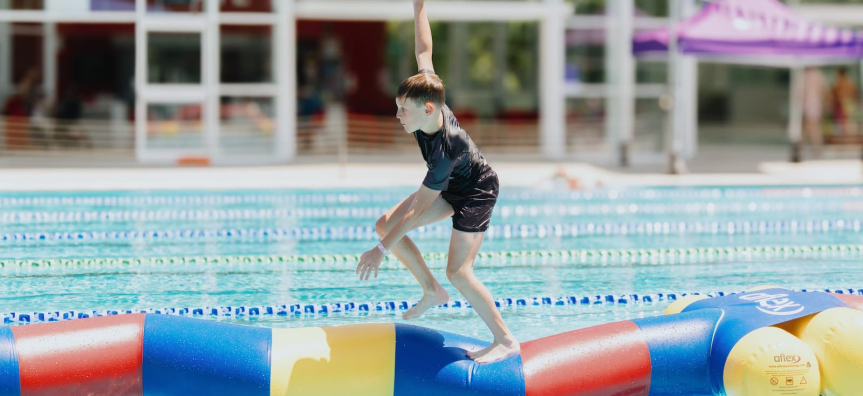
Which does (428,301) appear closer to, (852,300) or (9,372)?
(9,372)

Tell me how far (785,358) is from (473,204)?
1.30m

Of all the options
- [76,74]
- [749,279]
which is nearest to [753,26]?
[749,279]

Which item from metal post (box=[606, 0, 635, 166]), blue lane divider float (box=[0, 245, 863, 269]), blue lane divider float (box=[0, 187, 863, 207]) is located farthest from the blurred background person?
blue lane divider float (box=[0, 245, 863, 269])

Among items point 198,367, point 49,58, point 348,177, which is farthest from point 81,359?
point 49,58

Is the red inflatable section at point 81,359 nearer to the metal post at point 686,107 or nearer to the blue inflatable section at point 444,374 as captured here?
the blue inflatable section at point 444,374

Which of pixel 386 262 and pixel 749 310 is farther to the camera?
pixel 386 262

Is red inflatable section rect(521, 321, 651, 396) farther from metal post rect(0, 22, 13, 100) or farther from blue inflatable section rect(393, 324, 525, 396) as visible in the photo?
metal post rect(0, 22, 13, 100)

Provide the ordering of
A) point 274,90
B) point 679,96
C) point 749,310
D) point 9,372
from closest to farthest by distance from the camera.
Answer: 1. point 9,372
2. point 749,310
3. point 274,90
4. point 679,96

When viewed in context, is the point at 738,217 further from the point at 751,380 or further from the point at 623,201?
the point at 751,380

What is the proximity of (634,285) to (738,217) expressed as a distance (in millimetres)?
3669

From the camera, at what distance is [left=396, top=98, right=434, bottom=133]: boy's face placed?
3920 mm

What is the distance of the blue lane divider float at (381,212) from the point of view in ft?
30.3

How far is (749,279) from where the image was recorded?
664 cm

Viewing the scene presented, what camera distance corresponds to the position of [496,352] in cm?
403
